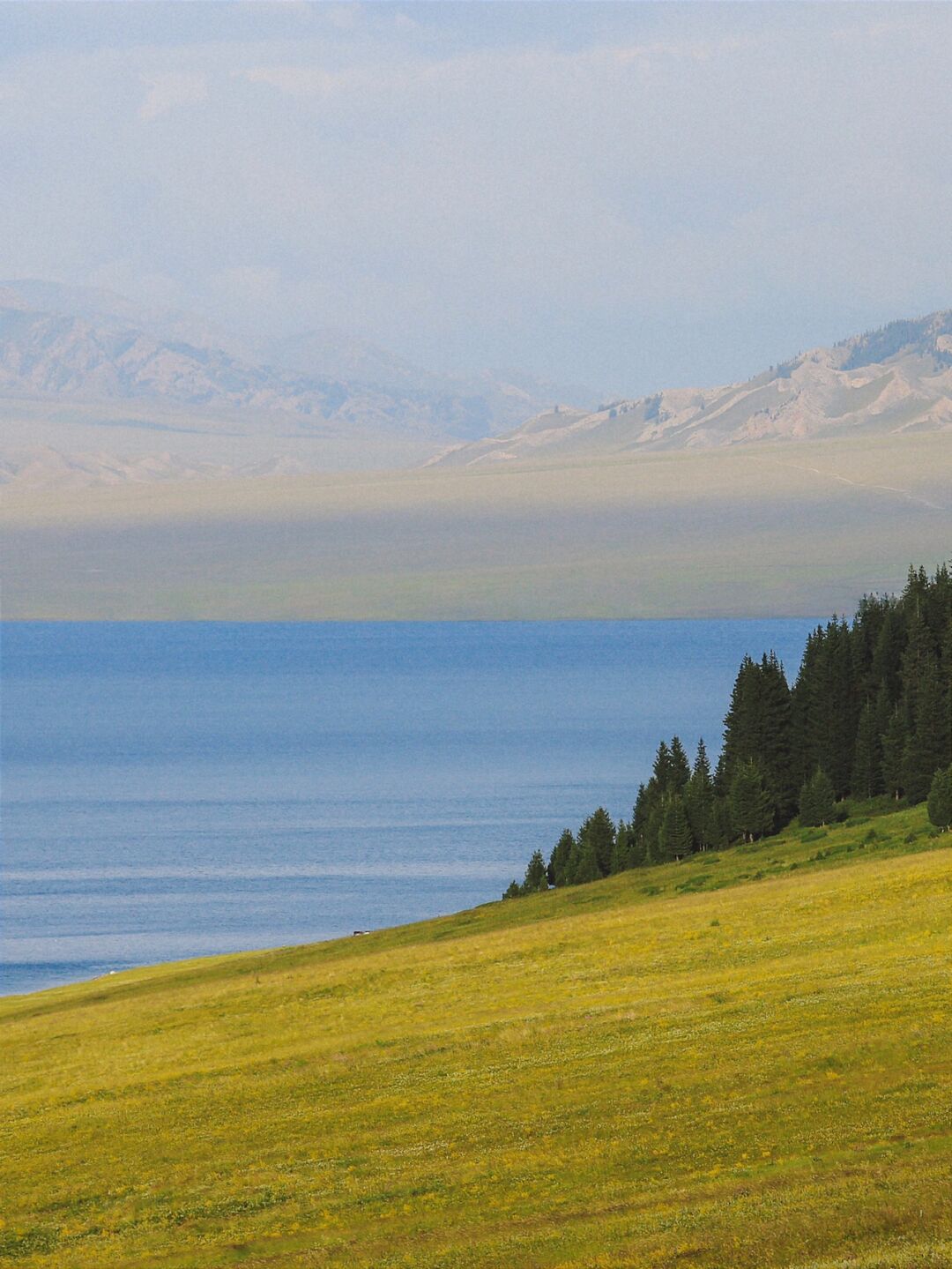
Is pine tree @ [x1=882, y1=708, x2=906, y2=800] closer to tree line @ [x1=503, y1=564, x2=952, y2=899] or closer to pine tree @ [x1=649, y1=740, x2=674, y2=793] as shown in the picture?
tree line @ [x1=503, y1=564, x2=952, y2=899]

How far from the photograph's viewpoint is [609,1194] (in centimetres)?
2764

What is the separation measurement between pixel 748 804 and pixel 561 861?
11.8 m

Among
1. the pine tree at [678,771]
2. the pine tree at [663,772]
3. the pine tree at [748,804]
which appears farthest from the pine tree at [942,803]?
the pine tree at [663,772]

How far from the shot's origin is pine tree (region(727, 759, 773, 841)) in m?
84.9

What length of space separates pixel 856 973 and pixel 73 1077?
22.6m

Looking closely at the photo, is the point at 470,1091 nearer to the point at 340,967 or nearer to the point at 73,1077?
the point at 73,1077

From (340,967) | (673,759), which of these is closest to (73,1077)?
(340,967)

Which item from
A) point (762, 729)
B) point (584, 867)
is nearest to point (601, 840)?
point (584, 867)

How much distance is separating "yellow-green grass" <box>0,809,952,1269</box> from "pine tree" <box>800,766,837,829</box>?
26523mm

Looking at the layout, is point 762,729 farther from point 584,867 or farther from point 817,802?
point 584,867

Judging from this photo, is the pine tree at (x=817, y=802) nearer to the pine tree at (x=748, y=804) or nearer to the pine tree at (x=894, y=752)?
the pine tree at (x=748, y=804)

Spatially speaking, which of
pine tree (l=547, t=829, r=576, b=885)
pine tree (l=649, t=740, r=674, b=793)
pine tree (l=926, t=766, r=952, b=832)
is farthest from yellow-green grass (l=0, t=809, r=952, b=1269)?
pine tree (l=649, t=740, r=674, b=793)

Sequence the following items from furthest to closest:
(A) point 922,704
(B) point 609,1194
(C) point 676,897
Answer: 1. (A) point 922,704
2. (C) point 676,897
3. (B) point 609,1194

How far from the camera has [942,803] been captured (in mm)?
66688
